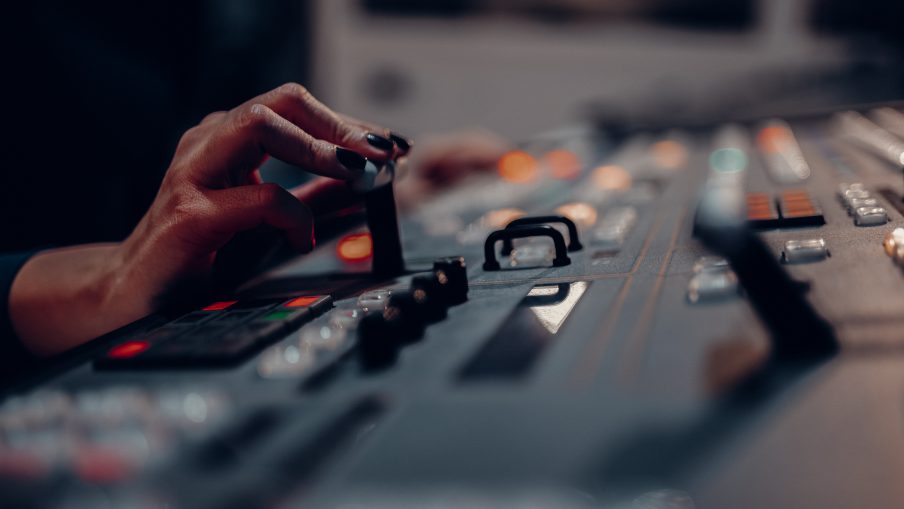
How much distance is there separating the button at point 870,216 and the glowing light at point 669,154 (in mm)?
574

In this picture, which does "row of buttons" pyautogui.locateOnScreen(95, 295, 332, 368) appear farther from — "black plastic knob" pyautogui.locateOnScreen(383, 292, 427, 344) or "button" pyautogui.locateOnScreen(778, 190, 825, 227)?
"button" pyautogui.locateOnScreen(778, 190, 825, 227)

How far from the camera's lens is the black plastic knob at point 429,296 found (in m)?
0.59

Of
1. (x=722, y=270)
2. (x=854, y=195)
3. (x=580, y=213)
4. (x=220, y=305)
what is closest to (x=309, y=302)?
(x=220, y=305)

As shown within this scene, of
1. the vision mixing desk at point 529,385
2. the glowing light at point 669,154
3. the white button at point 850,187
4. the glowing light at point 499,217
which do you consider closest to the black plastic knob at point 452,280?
the vision mixing desk at point 529,385

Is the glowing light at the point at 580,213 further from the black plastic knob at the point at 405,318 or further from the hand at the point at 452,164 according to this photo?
the hand at the point at 452,164

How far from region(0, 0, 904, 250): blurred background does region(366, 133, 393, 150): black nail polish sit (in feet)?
3.33

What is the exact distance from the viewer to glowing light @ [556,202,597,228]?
0.90 metres

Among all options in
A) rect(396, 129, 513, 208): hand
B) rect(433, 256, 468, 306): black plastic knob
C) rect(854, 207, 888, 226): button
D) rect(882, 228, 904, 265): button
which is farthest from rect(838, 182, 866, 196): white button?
rect(396, 129, 513, 208): hand

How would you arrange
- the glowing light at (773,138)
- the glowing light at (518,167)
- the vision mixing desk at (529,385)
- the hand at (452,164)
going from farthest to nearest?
1. the hand at (452,164)
2. the glowing light at (518,167)
3. the glowing light at (773,138)
4. the vision mixing desk at (529,385)

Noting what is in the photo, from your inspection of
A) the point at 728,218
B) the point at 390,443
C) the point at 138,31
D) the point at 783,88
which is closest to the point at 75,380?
the point at 390,443

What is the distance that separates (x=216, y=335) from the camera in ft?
1.78

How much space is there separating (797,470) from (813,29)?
311 centimetres

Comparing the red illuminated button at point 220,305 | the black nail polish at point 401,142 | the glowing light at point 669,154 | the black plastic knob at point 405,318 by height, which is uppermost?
the black nail polish at point 401,142

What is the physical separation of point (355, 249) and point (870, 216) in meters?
0.55
